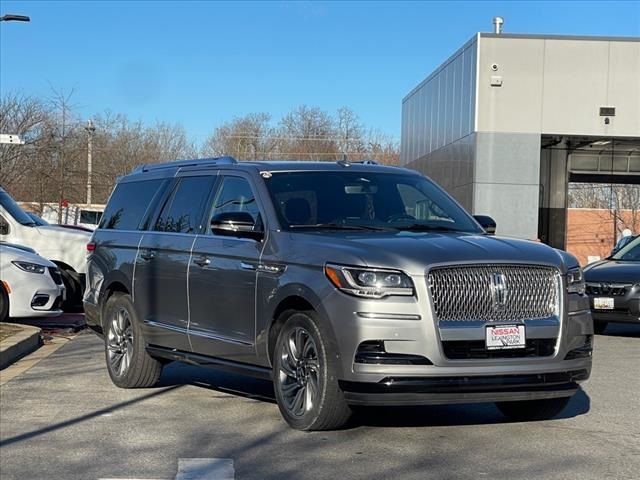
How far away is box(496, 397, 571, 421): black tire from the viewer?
7242 mm

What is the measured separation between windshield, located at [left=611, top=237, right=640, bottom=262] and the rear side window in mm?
8535

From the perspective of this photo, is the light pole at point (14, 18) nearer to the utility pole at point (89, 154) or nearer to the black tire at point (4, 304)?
the black tire at point (4, 304)

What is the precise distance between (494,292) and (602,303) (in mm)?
7797

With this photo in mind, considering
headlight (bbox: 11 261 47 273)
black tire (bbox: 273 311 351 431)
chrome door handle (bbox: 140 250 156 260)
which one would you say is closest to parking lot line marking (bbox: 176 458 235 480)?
black tire (bbox: 273 311 351 431)

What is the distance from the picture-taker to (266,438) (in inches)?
264

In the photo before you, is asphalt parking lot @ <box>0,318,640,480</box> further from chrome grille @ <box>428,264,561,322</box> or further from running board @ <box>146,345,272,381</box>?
chrome grille @ <box>428,264,561,322</box>

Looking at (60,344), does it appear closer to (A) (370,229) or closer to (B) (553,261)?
(A) (370,229)

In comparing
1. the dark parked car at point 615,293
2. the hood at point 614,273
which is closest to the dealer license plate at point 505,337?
the dark parked car at point 615,293

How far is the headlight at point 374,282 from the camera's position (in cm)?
618

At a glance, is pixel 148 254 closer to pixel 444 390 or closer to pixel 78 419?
pixel 78 419

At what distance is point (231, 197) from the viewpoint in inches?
311

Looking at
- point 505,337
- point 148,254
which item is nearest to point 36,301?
point 148,254

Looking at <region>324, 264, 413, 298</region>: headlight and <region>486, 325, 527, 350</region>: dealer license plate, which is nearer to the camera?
<region>324, 264, 413, 298</region>: headlight

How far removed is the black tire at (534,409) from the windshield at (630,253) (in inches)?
322
